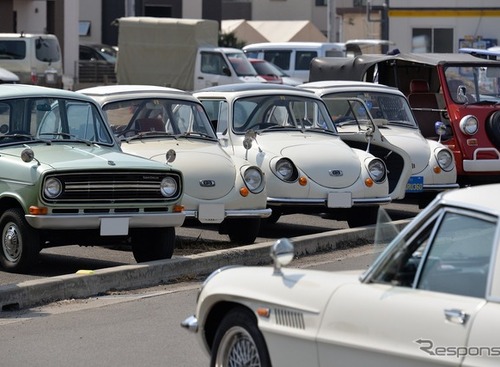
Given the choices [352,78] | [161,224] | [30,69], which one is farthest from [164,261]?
[30,69]

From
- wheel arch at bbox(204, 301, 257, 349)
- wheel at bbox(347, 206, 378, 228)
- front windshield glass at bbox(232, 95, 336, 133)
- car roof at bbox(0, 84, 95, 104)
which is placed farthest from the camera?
front windshield glass at bbox(232, 95, 336, 133)

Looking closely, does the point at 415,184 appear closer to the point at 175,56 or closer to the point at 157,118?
the point at 157,118

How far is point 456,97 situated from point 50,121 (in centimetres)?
702

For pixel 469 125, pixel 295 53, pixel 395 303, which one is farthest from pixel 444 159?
pixel 295 53

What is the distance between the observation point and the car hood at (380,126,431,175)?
14.9 meters

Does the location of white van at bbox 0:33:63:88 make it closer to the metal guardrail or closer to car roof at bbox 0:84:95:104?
the metal guardrail

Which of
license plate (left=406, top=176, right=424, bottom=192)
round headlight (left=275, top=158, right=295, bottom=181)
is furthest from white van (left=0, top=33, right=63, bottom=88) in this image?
round headlight (left=275, top=158, right=295, bottom=181)

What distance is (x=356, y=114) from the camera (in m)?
15.4

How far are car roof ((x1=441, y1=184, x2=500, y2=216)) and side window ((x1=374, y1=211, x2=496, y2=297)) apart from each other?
4 cm

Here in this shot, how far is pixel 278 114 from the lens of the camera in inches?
553

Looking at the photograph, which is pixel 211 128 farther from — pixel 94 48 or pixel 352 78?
pixel 94 48

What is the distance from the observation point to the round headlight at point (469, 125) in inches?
627

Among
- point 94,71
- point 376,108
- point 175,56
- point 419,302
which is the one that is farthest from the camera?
point 94,71

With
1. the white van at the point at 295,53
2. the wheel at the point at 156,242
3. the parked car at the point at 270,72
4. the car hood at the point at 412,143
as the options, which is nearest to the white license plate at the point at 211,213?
the wheel at the point at 156,242
